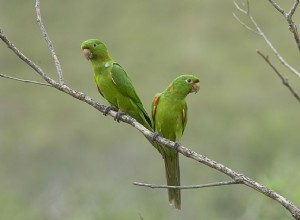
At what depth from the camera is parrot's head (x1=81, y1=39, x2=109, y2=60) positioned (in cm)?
636

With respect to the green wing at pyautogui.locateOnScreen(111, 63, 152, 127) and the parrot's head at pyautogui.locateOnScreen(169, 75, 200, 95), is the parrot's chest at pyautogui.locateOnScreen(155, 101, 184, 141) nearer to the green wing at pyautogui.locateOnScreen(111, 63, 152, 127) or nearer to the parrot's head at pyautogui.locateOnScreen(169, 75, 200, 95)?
the parrot's head at pyautogui.locateOnScreen(169, 75, 200, 95)

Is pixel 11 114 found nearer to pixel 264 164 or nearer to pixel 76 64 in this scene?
pixel 76 64

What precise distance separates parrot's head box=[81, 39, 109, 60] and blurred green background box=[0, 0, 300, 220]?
31.8m

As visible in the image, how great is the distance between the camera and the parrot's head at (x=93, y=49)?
6.36m

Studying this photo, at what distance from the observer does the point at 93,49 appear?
252 inches

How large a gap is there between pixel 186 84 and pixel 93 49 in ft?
2.87

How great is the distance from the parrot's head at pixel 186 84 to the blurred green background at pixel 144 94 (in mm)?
31909

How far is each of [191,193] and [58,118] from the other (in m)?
35.0

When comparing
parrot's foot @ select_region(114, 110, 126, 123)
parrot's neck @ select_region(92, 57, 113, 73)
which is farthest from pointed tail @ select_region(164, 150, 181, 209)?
parrot's neck @ select_region(92, 57, 113, 73)

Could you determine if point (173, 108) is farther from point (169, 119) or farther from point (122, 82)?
point (122, 82)

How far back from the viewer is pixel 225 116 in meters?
65.6

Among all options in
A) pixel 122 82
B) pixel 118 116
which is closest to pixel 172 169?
pixel 118 116

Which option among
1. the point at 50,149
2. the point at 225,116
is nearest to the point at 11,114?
the point at 50,149

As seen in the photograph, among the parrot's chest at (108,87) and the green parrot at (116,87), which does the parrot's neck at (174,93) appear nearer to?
the green parrot at (116,87)
